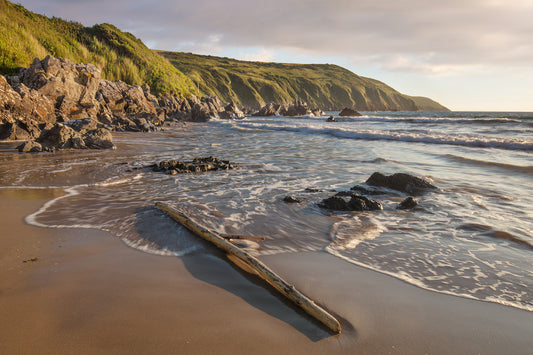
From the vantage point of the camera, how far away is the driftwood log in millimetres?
1688

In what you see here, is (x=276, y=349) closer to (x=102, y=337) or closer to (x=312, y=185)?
(x=102, y=337)

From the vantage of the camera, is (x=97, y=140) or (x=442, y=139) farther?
(x=442, y=139)

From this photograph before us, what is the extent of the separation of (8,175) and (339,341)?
660cm

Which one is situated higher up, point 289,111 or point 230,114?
point 289,111

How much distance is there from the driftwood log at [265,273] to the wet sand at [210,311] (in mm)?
64

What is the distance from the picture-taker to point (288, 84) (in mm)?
117125

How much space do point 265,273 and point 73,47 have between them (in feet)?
96.4

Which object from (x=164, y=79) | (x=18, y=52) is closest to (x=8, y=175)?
(x=18, y=52)

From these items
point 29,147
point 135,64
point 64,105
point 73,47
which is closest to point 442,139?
point 29,147

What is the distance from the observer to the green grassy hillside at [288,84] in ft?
310

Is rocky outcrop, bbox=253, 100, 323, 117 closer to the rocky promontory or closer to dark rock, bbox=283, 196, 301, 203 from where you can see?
the rocky promontory

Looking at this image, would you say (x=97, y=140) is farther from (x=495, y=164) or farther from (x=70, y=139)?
(x=495, y=164)

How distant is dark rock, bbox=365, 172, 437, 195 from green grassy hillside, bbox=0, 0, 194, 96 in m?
18.2

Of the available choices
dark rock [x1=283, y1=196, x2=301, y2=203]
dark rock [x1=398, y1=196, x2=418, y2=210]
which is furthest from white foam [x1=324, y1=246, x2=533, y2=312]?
dark rock [x1=398, y1=196, x2=418, y2=210]
